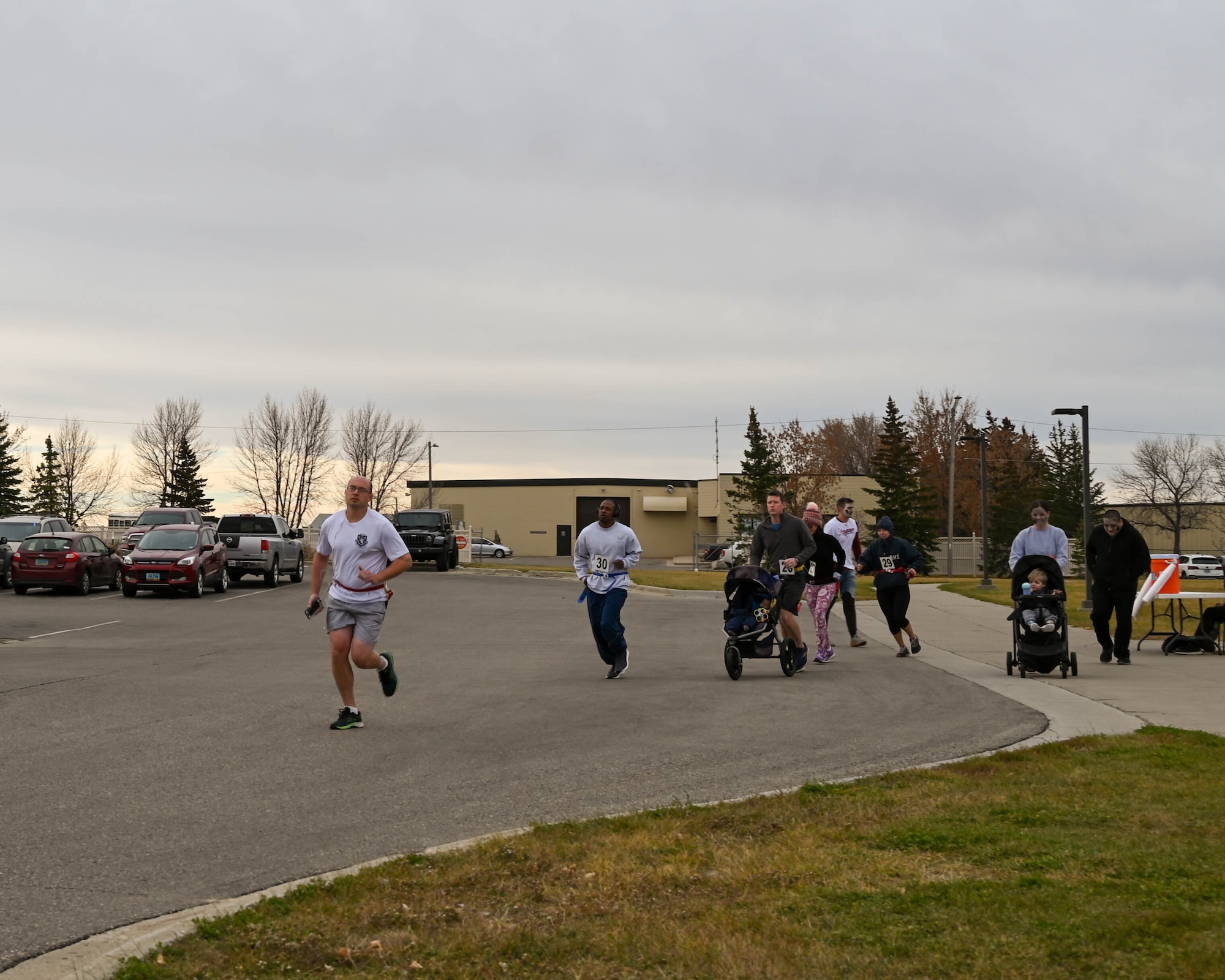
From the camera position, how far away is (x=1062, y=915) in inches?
174

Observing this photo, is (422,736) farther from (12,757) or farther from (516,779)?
(12,757)

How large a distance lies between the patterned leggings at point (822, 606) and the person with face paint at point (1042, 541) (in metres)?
2.16

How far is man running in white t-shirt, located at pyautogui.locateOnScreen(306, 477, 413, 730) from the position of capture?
10023mm

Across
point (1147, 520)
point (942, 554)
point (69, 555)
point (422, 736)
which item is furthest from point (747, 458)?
point (422, 736)

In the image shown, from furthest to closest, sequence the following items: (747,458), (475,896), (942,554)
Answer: (747,458) → (942,554) → (475,896)

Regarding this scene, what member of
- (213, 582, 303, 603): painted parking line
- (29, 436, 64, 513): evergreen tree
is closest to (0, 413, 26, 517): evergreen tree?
(29, 436, 64, 513): evergreen tree

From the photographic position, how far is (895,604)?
15.9 metres

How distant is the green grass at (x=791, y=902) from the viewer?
4.05 meters

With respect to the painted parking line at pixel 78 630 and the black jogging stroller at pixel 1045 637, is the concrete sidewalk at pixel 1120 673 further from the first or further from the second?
the painted parking line at pixel 78 630

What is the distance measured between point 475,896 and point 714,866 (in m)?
1.02

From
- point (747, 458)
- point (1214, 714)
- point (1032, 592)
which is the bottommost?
point (1214, 714)

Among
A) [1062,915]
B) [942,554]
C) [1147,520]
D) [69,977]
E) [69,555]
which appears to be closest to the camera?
[69,977]

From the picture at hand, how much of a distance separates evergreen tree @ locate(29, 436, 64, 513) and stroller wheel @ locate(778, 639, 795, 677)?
76572mm

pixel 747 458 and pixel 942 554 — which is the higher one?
pixel 747 458
